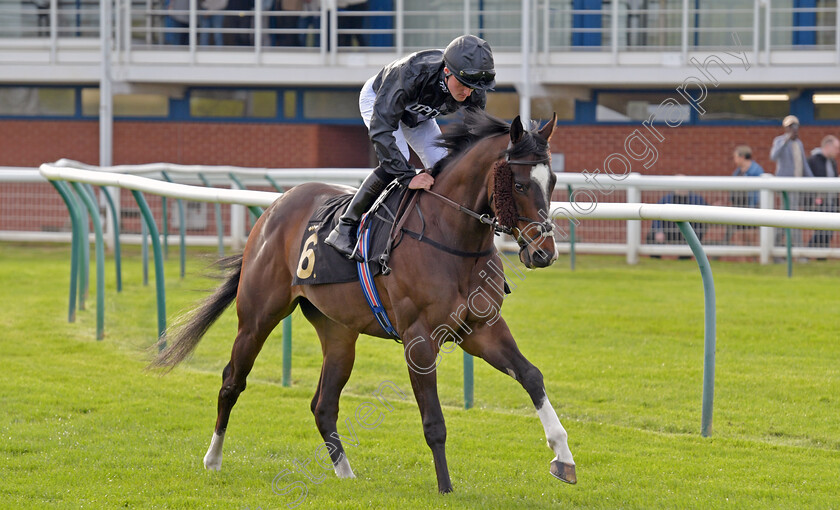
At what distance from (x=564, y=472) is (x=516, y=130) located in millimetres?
1231

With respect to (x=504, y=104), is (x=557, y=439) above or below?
below

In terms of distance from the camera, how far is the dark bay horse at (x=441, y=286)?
3.87 meters

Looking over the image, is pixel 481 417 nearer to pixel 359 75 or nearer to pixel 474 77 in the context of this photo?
pixel 474 77

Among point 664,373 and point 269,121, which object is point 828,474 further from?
point 269,121

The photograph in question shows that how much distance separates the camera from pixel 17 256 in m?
13.2

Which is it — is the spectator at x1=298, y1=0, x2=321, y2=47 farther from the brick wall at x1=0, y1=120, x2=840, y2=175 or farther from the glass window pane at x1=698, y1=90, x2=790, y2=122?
the glass window pane at x1=698, y1=90, x2=790, y2=122

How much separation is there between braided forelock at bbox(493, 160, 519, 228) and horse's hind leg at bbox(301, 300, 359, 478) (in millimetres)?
1148

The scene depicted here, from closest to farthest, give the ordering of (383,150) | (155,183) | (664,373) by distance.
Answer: (383,150) → (664,373) → (155,183)

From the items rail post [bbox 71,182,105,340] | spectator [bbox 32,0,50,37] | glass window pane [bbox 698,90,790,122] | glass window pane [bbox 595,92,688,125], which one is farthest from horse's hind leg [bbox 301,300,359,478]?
spectator [bbox 32,0,50,37]

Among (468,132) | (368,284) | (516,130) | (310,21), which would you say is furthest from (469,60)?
(310,21)

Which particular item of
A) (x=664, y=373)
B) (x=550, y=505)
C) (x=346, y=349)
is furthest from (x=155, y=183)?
(x=550, y=505)

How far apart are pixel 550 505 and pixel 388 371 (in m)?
2.83

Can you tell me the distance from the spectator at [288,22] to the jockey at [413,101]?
13201mm

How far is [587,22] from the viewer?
16.5 metres
